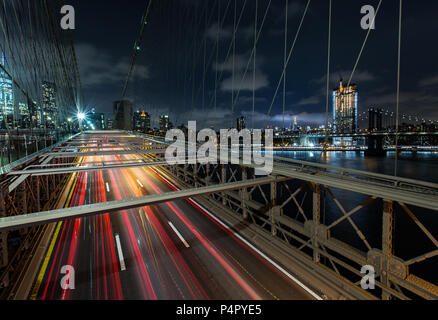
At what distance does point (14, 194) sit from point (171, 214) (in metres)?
6.56

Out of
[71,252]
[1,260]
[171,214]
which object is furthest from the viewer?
[171,214]

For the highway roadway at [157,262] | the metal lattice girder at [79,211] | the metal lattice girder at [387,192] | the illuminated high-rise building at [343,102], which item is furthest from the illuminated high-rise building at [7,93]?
the illuminated high-rise building at [343,102]

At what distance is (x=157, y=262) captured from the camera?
23.1 ft

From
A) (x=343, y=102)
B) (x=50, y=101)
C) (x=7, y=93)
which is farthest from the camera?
(x=50, y=101)

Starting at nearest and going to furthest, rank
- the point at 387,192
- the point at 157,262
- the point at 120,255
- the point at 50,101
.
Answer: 1. the point at 387,192
2. the point at 157,262
3. the point at 120,255
4. the point at 50,101

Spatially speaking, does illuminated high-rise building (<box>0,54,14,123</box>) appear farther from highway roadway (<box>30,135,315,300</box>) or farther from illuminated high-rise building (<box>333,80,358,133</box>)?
illuminated high-rise building (<box>333,80,358,133</box>)

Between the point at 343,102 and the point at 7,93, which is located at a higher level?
the point at 7,93

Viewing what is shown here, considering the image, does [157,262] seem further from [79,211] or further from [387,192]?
[387,192]

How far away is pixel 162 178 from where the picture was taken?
813 inches

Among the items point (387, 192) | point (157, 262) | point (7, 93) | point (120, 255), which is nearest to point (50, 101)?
point (7, 93)

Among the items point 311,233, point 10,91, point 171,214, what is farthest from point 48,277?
point 10,91

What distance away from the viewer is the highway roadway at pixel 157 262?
5.69 metres

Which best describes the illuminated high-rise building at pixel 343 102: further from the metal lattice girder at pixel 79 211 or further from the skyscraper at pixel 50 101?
the skyscraper at pixel 50 101
